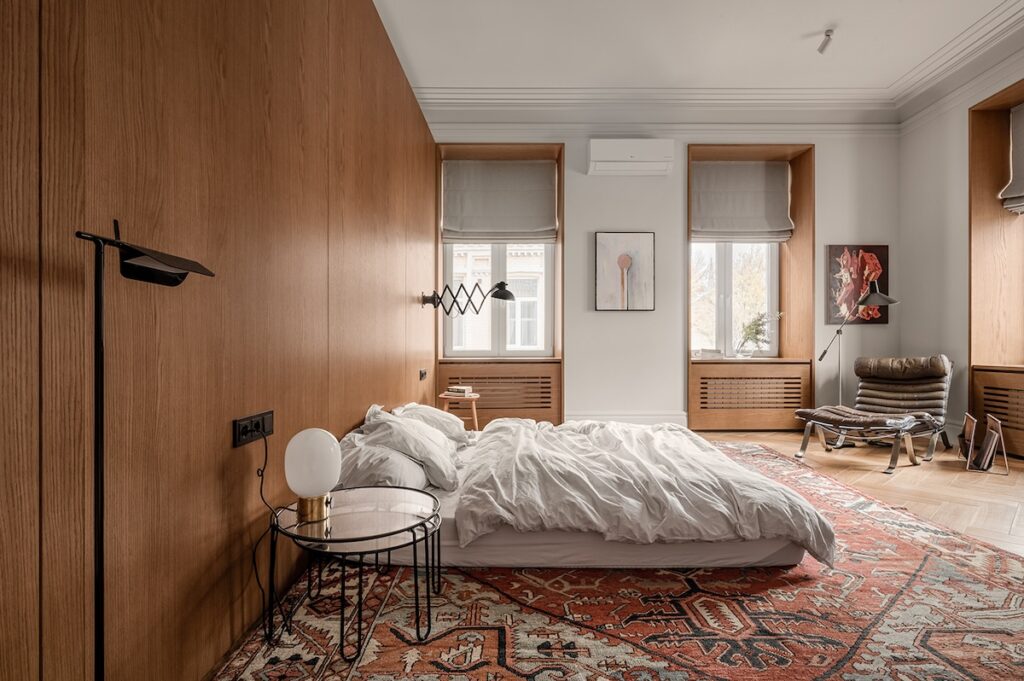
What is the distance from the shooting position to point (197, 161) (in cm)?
138

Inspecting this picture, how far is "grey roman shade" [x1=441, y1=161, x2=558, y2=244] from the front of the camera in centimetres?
540

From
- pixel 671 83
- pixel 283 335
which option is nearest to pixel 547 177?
pixel 671 83

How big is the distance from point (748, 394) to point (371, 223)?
13.3ft

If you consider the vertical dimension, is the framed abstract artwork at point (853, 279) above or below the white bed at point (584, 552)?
above

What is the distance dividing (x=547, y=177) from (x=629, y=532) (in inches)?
165

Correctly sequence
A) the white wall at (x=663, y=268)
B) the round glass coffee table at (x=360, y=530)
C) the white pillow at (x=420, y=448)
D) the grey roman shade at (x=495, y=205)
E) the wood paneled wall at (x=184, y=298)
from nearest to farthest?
the wood paneled wall at (x=184, y=298) → the round glass coffee table at (x=360, y=530) → the white pillow at (x=420, y=448) → the white wall at (x=663, y=268) → the grey roman shade at (x=495, y=205)

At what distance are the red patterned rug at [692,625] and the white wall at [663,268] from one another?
2.88m

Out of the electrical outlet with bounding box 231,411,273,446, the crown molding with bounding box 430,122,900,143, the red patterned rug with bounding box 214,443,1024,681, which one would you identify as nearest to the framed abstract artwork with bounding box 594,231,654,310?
the crown molding with bounding box 430,122,900,143

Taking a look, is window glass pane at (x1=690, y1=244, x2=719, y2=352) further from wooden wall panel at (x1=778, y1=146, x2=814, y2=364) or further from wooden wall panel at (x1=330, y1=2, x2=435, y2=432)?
wooden wall panel at (x1=330, y1=2, x2=435, y2=432)

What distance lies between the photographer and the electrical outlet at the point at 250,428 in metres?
1.58

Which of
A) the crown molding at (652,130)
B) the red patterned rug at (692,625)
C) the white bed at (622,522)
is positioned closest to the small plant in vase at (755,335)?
the crown molding at (652,130)

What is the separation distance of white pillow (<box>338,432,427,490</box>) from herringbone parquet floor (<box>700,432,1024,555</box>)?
2.75 m

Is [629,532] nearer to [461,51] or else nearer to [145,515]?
[145,515]

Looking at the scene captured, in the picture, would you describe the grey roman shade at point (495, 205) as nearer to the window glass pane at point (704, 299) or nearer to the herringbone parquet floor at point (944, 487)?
the window glass pane at point (704, 299)
